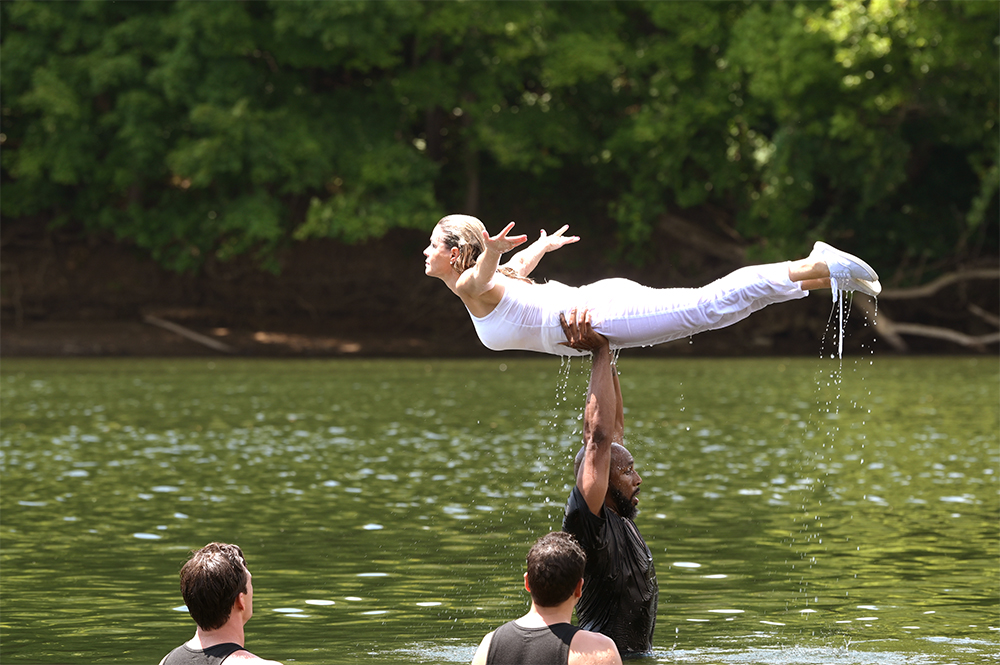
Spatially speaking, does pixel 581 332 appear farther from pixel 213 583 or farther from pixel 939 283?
pixel 939 283

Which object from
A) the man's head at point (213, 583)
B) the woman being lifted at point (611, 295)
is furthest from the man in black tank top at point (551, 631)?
the woman being lifted at point (611, 295)

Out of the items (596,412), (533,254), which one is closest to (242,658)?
(596,412)

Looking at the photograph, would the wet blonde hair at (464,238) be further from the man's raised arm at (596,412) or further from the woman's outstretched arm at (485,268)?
the man's raised arm at (596,412)

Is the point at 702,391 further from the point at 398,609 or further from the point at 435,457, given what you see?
the point at 398,609

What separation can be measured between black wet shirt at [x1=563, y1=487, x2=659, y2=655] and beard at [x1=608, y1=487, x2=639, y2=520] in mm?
44

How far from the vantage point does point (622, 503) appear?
920 centimetres

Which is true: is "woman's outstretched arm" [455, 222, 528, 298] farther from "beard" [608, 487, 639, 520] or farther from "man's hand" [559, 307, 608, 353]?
"beard" [608, 487, 639, 520]

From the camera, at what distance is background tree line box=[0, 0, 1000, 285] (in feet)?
140

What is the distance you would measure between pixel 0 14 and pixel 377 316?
1515 cm

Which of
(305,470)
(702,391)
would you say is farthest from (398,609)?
(702,391)

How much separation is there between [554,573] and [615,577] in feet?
8.85

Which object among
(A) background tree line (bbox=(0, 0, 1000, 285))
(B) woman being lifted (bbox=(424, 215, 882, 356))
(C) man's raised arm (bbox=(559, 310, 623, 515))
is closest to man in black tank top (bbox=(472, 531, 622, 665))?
(C) man's raised arm (bbox=(559, 310, 623, 515))

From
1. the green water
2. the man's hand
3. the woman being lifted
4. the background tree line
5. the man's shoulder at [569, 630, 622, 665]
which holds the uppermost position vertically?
the background tree line

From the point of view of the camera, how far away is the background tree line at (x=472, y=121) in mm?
42719
